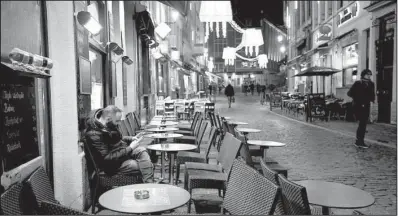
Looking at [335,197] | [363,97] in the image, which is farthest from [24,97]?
[363,97]

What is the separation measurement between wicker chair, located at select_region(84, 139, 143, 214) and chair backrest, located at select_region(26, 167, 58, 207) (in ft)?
4.25

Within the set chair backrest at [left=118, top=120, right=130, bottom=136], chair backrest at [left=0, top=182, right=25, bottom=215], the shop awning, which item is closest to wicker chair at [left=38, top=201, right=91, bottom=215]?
chair backrest at [left=0, top=182, right=25, bottom=215]

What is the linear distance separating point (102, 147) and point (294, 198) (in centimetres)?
298

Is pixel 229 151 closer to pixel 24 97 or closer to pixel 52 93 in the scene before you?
pixel 52 93

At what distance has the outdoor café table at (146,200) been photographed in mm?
2811

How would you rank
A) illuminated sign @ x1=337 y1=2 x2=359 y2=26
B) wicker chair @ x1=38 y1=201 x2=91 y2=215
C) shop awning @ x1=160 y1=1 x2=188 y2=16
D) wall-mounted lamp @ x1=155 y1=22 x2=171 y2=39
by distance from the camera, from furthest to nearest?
1. illuminated sign @ x1=337 y1=2 x2=359 y2=26
2. wall-mounted lamp @ x1=155 y1=22 x2=171 y2=39
3. shop awning @ x1=160 y1=1 x2=188 y2=16
4. wicker chair @ x1=38 y1=201 x2=91 y2=215

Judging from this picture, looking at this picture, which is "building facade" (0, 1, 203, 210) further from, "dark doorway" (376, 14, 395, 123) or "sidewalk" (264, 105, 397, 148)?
"dark doorway" (376, 14, 395, 123)

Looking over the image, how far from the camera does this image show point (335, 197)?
9.97 ft

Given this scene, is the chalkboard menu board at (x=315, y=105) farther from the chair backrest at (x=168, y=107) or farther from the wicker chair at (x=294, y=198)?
the wicker chair at (x=294, y=198)

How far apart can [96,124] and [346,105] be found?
44.5 ft

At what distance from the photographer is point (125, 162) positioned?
5.09 meters

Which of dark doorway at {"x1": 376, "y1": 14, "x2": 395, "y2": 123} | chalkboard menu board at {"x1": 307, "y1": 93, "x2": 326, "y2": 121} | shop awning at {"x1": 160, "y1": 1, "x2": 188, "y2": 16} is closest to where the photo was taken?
shop awning at {"x1": 160, "y1": 1, "x2": 188, "y2": 16}

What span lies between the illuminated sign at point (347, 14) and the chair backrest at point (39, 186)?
681 inches

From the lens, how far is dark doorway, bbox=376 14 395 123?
45.7ft
